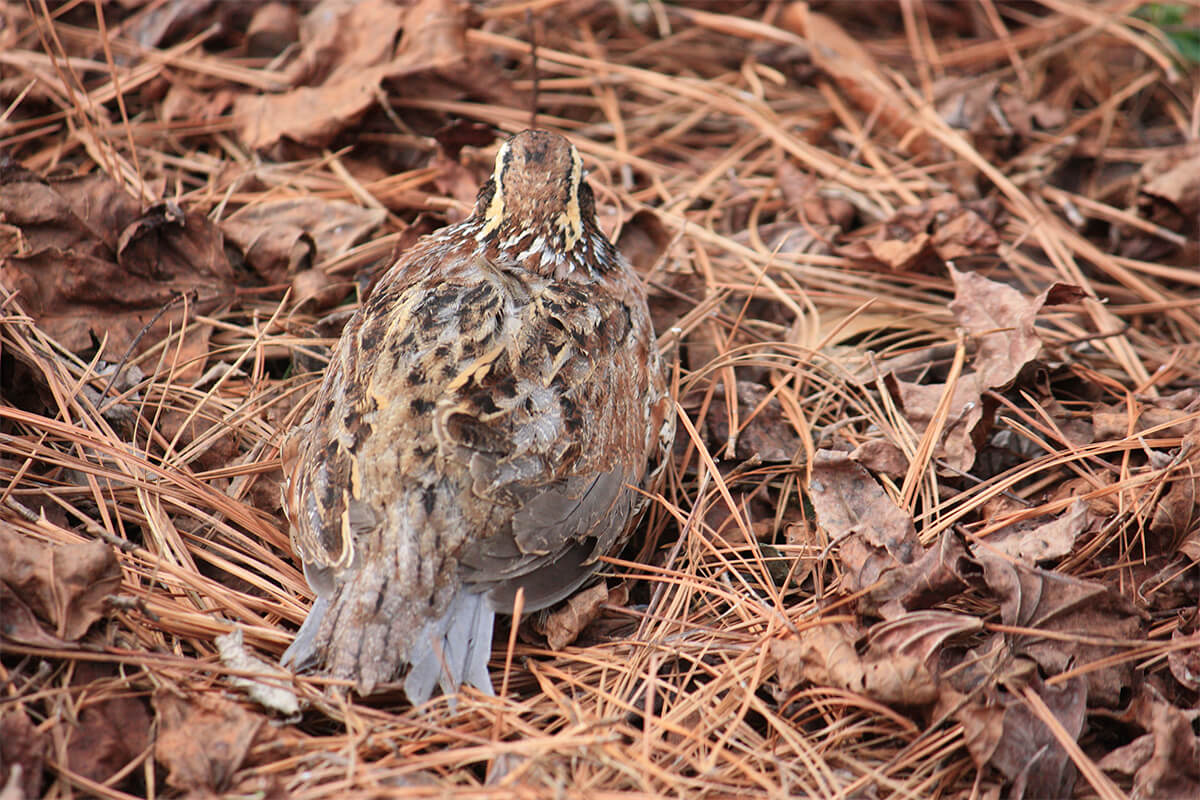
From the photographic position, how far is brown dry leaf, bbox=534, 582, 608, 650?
370 centimetres

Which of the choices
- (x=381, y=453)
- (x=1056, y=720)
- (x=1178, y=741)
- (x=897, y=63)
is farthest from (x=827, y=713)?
(x=897, y=63)

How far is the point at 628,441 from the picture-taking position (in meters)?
3.98

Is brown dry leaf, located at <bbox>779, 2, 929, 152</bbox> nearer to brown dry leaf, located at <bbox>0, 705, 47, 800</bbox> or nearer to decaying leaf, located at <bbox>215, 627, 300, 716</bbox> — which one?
decaying leaf, located at <bbox>215, 627, 300, 716</bbox>

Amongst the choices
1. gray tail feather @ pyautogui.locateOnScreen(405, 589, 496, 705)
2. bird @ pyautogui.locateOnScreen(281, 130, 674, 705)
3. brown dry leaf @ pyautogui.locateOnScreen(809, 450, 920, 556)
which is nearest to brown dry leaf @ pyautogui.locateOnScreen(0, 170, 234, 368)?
bird @ pyautogui.locateOnScreen(281, 130, 674, 705)

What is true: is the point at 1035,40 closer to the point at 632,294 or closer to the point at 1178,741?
the point at 632,294

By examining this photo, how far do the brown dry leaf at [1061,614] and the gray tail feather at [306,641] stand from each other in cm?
224

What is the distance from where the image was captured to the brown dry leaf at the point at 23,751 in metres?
2.87

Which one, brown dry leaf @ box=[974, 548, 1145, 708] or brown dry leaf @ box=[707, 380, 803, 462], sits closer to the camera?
brown dry leaf @ box=[974, 548, 1145, 708]

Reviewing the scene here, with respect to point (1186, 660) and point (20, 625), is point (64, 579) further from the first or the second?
point (1186, 660)

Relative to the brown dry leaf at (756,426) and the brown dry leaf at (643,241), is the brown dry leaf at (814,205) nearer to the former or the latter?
the brown dry leaf at (643,241)

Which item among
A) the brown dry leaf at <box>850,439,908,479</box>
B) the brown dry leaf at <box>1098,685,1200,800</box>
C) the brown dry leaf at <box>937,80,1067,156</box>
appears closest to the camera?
the brown dry leaf at <box>1098,685,1200,800</box>

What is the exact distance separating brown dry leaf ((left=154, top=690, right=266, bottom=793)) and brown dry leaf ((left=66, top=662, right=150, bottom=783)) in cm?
7

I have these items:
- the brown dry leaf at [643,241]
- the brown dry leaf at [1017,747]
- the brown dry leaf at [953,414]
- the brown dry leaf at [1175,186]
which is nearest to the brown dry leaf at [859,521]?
the brown dry leaf at [953,414]

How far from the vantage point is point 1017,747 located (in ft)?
10.3
